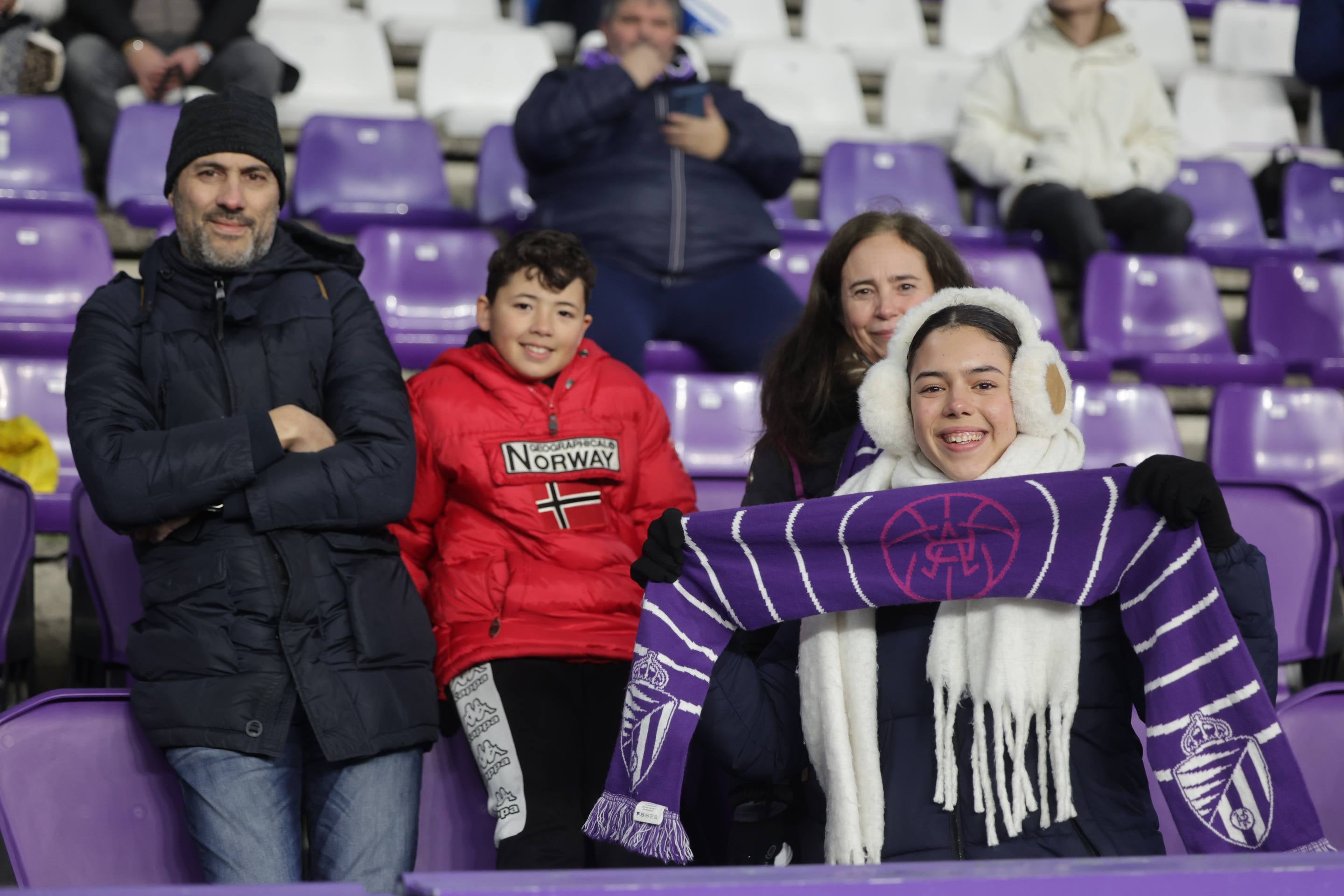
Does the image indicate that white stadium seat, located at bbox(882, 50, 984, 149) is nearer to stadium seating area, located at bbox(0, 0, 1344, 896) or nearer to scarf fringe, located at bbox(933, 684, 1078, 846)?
stadium seating area, located at bbox(0, 0, 1344, 896)

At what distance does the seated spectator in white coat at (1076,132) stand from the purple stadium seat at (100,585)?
11.5 feet

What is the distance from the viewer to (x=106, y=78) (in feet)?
16.3

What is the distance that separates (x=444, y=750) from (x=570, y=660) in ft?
0.92

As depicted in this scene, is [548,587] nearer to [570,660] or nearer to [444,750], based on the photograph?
[570,660]

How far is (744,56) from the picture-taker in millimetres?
6016

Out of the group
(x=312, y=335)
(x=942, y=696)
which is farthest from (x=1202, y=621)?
(x=312, y=335)

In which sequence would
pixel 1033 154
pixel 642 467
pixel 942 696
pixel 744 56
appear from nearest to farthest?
pixel 942 696, pixel 642 467, pixel 1033 154, pixel 744 56

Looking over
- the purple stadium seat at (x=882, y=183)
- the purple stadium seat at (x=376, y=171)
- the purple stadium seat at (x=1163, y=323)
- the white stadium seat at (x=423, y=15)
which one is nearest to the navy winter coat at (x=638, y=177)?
the purple stadium seat at (x=376, y=171)

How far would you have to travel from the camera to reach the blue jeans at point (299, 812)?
2.15 meters

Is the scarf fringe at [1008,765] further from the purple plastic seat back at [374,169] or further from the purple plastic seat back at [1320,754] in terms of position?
the purple plastic seat back at [374,169]

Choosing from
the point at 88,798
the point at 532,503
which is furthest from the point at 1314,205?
the point at 88,798

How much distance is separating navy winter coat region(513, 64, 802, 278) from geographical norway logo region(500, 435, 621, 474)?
4.41 ft

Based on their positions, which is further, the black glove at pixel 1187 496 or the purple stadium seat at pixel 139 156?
the purple stadium seat at pixel 139 156

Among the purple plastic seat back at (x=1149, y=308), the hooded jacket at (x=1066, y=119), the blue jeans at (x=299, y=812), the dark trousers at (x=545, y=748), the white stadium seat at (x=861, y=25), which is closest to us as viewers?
the blue jeans at (x=299, y=812)
